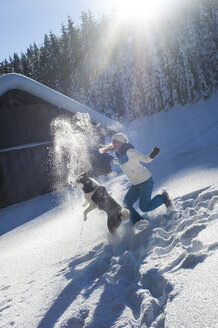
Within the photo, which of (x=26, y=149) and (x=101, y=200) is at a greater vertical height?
(x=26, y=149)

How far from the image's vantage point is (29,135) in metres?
12.1

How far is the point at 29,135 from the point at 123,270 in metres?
9.83

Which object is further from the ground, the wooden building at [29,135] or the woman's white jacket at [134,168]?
the wooden building at [29,135]

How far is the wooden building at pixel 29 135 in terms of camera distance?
11492mm

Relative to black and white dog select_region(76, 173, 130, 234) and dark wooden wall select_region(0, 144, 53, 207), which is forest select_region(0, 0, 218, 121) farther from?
black and white dog select_region(76, 173, 130, 234)

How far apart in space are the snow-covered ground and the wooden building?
5.28 m

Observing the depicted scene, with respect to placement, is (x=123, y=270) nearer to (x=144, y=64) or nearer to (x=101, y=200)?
(x=101, y=200)

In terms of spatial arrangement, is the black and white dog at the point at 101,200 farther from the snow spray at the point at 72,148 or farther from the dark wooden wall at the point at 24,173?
the dark wooden wall at the point at 24,173

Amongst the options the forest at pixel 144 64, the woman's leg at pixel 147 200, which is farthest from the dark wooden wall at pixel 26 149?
the woman's leg at pixel 147 200

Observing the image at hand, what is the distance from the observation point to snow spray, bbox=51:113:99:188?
12.1 metres

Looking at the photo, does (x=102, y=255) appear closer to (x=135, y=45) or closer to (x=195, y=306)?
(x=195, y=306)

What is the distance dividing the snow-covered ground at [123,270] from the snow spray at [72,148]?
5.83m

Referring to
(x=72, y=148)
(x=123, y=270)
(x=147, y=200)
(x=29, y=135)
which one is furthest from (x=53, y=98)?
(x=123, y=270)

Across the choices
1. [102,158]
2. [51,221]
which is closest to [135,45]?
[102,158]
